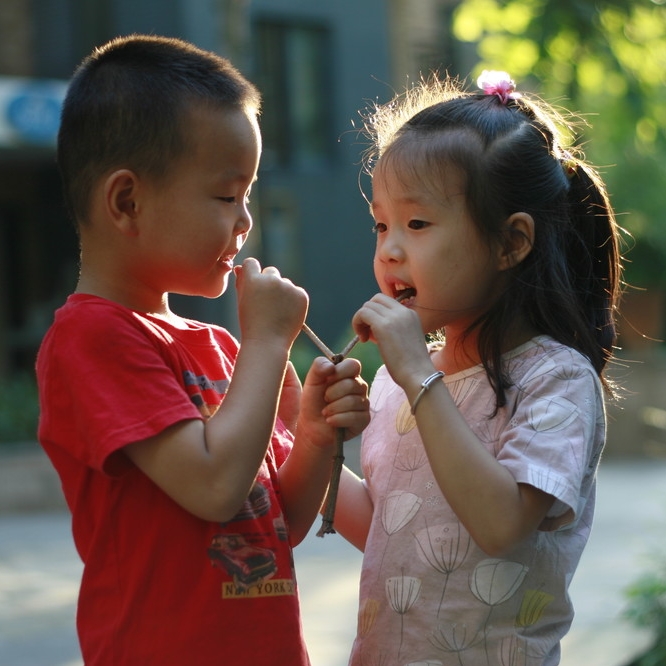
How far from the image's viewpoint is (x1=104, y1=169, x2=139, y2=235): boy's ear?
1.82 metres

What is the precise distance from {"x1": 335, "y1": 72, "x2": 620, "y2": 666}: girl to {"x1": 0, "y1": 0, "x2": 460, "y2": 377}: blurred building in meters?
9.22

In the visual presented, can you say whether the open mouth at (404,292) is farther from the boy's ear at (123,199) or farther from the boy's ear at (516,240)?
the boy's ear at (123,199)

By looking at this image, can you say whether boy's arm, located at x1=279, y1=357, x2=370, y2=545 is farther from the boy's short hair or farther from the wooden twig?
the boy's short hair

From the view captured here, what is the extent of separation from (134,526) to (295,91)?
41.1 ft

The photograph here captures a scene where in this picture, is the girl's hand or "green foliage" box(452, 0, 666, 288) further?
"green foliage" box(452, 0, 666, 288)

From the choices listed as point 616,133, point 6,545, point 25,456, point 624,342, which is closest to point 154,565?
point 616,133

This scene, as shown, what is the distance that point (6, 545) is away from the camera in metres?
6.91

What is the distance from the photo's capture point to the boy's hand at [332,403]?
1983mm

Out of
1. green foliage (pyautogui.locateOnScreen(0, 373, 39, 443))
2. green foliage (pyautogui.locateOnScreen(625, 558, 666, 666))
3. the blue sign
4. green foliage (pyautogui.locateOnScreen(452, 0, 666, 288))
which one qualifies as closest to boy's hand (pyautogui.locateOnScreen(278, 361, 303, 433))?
green foliage (pyautogui.locateOnScreen(452, 0, 666, 288))

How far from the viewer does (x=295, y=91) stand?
13.9m

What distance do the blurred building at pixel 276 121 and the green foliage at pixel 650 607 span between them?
7335mm

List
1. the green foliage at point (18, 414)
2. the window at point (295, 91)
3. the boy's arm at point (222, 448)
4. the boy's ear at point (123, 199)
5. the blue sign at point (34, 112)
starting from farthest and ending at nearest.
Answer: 1. the window at point (295, 91)
2. the blue sign at point (34, 112)
3. the green foliage at point (18, 414)
4. the boy's ear at point (123, 199)
5. the boy's arm at point (222, 448)

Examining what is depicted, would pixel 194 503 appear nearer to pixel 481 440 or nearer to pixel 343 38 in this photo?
pixel 481 440

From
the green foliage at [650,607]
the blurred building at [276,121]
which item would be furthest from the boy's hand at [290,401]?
the blurred building at [276,121]
